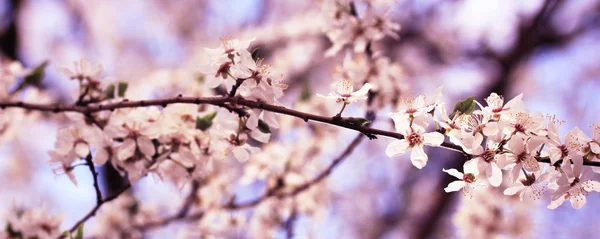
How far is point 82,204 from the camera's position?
5.53 metres

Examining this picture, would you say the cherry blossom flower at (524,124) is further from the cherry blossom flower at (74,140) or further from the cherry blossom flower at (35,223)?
the cherry blossom flower at (35,223)

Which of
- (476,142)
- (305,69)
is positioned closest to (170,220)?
(476,142)

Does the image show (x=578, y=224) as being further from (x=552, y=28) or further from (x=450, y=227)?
(x=552, y=28)

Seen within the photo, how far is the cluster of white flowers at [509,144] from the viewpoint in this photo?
764mm

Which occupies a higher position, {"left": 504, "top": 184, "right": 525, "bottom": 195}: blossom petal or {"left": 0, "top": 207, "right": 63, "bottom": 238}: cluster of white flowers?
{"left": 504, "top": 184, "right": 525, "bottom": 195}: blossom petal

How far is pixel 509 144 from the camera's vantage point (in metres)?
0.77

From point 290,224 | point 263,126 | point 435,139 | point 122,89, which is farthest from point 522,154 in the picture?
point 290,224

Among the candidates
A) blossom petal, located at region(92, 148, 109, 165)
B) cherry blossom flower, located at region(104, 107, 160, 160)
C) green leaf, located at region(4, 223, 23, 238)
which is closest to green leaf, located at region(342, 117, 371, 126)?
cherry blossom flower, located at region(104, 107, 160, 160)

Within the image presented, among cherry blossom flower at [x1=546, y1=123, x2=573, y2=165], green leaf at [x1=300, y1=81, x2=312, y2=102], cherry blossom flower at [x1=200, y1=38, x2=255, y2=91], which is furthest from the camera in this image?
green leaf at [x1=300, y1=81, x2=312, y2=102]

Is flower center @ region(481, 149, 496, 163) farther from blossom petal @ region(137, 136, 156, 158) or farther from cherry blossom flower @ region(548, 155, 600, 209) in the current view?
blossom petal @ region(137, 136, 156, 158)

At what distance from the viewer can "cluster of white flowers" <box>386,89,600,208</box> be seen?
764mm

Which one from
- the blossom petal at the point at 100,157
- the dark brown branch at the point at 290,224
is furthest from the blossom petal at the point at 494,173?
the dark brown branch at the point at 290,224

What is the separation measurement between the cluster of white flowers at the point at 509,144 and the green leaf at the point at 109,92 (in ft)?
2.21

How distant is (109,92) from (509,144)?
87 cm
